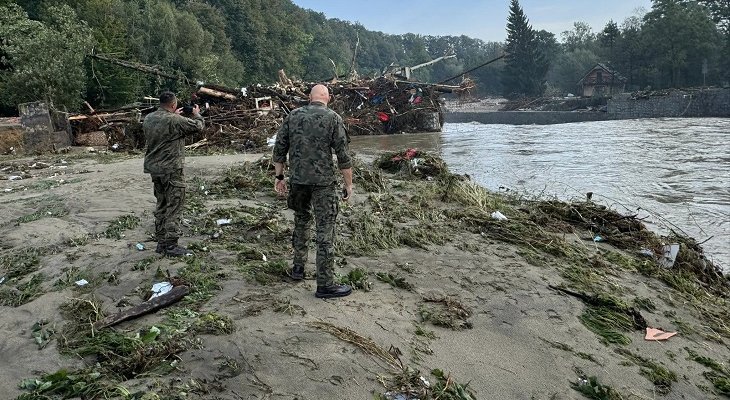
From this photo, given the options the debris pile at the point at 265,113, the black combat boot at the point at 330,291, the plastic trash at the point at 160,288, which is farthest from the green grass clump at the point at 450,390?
the debris pile at the point at 265,113

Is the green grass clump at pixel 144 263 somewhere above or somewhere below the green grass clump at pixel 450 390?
above

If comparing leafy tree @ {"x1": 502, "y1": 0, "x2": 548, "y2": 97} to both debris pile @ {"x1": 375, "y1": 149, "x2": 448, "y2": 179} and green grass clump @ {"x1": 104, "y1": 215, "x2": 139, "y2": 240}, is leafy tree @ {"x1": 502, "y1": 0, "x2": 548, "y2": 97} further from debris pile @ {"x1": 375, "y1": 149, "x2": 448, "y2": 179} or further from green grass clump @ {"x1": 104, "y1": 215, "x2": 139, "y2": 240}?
green grass clump @ {"x1": 104, "y1": 215, "x2": 139, "y2": 240}

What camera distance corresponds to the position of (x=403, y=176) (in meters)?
11.4

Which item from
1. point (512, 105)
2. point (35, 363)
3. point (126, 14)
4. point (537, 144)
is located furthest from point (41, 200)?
point (512, 105)

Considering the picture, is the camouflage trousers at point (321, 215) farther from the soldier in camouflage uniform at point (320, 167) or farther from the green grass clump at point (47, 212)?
the green grass clump at point (47, 212)

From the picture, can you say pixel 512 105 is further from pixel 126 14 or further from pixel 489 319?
pixel 489 319

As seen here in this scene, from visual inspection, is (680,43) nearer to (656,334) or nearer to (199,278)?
(656,334)

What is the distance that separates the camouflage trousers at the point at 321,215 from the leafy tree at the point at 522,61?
64070 millimetres

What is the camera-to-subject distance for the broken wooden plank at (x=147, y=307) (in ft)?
13.1

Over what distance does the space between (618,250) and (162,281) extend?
5550mm

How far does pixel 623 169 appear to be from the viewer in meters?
14.3

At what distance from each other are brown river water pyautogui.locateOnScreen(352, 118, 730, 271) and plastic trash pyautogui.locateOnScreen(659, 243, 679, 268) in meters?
0.97

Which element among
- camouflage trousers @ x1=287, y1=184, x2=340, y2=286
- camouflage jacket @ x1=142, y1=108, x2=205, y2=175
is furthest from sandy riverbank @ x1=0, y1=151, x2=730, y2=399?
camouflage jacket @ x1=142, y1=108, x2=205, y2=175

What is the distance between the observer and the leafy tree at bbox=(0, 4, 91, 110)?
16.4 metres
